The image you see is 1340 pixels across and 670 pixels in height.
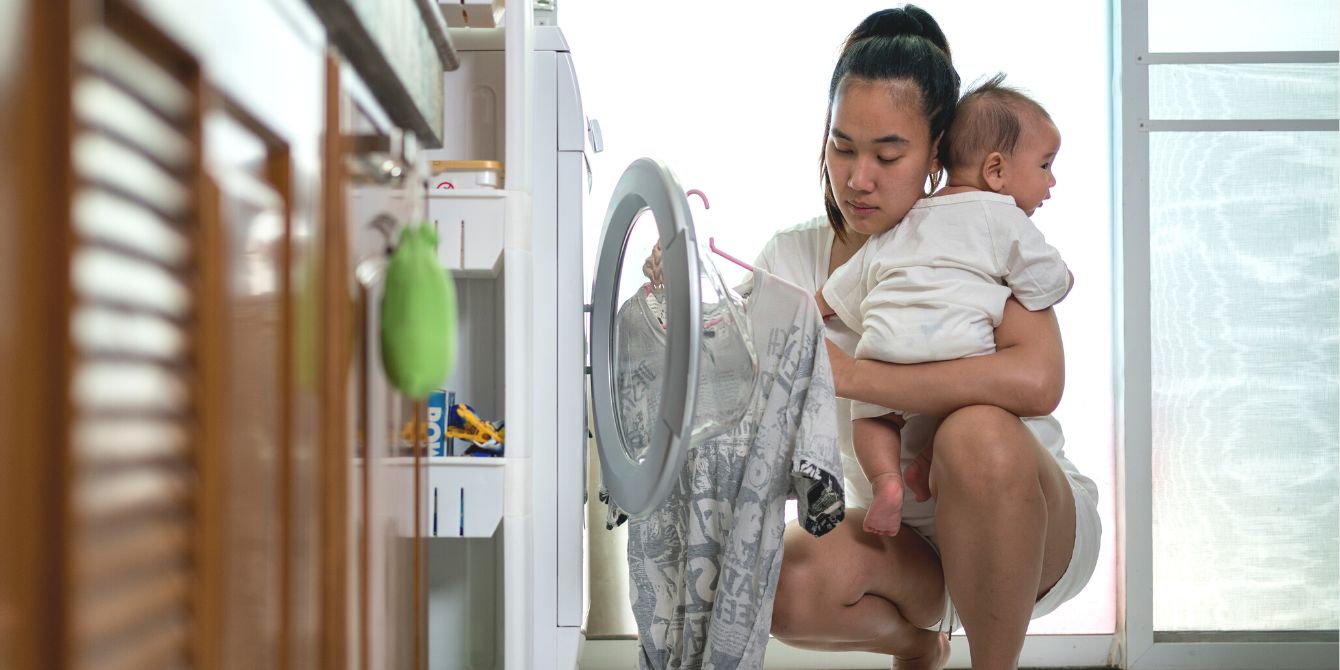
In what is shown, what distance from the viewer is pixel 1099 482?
8.23 feet

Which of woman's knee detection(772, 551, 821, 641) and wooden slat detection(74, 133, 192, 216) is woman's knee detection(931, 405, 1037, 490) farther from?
wooden slat detection(74, 133, 192, 216)

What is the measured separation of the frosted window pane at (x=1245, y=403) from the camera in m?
2.45

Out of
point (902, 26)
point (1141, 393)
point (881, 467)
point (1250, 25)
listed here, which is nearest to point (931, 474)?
point (881, 467)

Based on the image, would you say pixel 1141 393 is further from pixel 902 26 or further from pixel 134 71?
pixel 134 71

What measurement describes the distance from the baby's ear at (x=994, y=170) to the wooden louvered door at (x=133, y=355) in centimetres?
148

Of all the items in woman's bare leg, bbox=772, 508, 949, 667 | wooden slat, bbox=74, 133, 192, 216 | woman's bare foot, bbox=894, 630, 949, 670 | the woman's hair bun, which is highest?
the woman's hair bun

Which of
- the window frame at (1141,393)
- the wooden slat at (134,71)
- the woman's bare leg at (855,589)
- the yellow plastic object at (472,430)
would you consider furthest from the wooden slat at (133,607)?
the window frame at (1141,393)

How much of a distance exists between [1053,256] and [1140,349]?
107 centimetres

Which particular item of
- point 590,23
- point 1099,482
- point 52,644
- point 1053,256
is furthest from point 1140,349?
point 52,644

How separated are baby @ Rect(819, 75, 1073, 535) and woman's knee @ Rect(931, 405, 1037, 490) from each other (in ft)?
0.28

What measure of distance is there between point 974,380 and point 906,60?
0.49m

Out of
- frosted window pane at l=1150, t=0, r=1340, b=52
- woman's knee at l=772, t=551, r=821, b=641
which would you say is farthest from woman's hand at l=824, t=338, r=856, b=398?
frosted window pane at l=1150, t=0, r=1340, b=52

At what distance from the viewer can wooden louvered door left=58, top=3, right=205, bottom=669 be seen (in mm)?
190

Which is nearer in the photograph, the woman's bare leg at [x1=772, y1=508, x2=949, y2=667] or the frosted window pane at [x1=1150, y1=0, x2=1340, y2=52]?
the woman's bare leg at [x1=772, y1=508, x2=949, y2=667]
